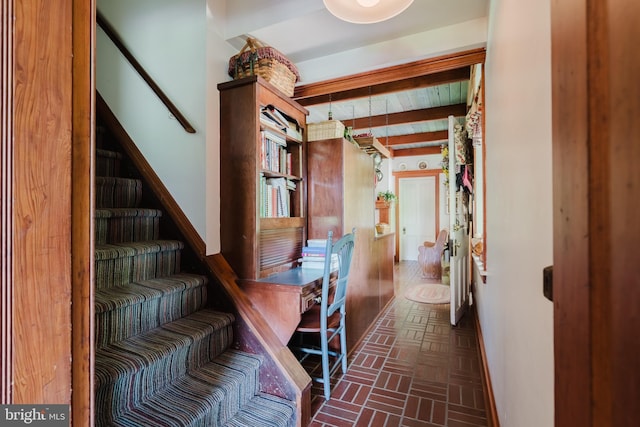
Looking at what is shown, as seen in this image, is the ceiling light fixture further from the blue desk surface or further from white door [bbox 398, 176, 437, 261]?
white door [bbox 398, 176, 437, 261]

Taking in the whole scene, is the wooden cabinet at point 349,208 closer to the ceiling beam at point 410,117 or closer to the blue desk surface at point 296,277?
the blue desk surface at point 296,277

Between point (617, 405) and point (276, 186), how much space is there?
2.11 meters

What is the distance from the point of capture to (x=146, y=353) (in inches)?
55.1

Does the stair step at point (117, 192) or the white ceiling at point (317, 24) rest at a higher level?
the white ceiling at point (317, 24)

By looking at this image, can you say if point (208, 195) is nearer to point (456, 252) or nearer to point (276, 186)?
point (276, 186)

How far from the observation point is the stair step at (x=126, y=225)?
1.85 meters

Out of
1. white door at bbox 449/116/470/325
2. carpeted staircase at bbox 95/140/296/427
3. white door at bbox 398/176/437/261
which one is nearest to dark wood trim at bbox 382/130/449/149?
white door at bbox 398/176/437/261

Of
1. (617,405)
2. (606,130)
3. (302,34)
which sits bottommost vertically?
(617,405)

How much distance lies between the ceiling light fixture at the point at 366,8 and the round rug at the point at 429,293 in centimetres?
352

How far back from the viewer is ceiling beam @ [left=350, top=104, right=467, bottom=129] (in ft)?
14.0

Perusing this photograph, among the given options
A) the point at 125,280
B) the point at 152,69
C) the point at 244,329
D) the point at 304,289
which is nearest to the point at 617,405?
the point at 304,289

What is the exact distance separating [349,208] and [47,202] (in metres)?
2.19

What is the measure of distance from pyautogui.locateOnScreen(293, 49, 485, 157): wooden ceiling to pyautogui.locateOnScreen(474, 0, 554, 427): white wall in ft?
2.41

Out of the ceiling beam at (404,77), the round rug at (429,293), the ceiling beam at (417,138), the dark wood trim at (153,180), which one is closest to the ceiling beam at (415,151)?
the ceiling beam at (417,138)
